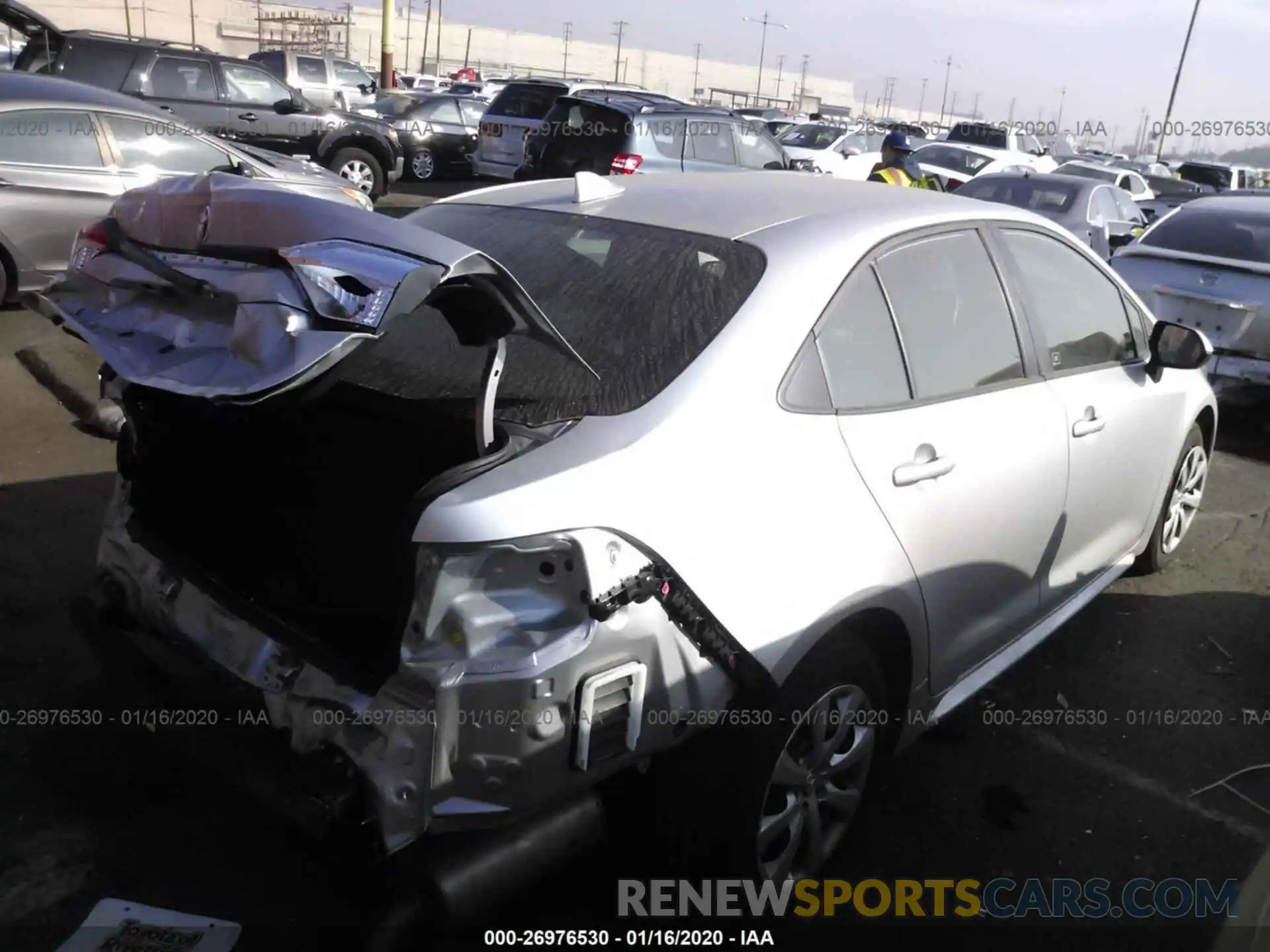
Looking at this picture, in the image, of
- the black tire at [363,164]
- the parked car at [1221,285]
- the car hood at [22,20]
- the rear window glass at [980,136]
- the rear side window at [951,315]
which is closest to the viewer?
the rear side window at [951,315]

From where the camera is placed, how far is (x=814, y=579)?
246 cm

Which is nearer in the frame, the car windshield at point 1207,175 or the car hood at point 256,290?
the car hood at point 256,290

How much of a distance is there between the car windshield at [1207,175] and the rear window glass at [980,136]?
16.2ft

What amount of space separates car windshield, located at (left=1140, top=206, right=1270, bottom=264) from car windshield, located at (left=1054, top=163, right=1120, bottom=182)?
1143 cm

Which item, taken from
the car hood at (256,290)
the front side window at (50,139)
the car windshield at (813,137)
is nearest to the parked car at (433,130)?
the car windshield at (813,137)

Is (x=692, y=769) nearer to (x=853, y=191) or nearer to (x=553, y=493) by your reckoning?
(x=553, y=493)

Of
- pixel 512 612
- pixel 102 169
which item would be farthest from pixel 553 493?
pixel 102 169

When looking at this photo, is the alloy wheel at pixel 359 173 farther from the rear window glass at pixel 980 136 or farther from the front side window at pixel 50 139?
the rear window glass at pixel 980 136

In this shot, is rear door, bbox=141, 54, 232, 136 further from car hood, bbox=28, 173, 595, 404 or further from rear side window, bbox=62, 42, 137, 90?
car hood, bbox=28, 173, 595, 404

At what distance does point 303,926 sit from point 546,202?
2141 millimetres

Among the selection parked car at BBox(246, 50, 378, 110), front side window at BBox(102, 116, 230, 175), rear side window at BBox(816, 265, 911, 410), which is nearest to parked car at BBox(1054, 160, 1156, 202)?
parked car at BBox(246, 50, 378, 110)

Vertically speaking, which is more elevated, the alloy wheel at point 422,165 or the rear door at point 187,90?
the rear door at point 187,90

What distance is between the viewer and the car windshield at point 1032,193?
1149 cm

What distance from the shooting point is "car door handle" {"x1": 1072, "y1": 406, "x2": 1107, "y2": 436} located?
3492 millimetres
